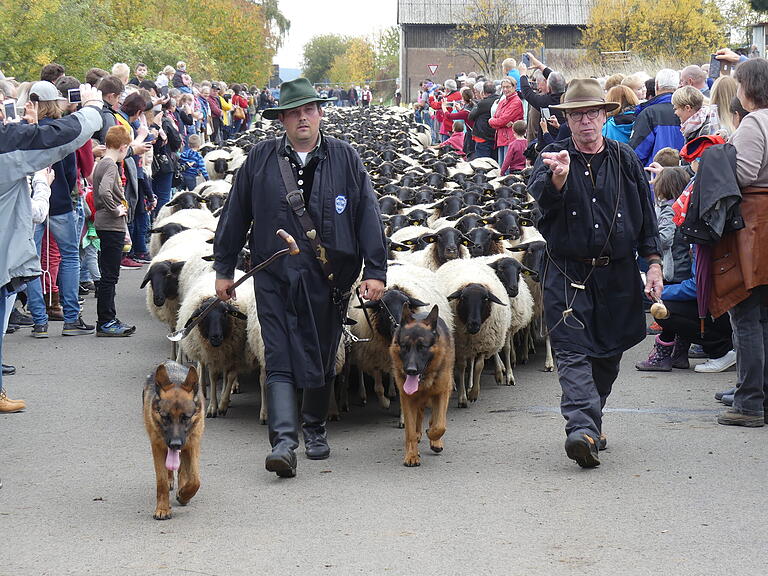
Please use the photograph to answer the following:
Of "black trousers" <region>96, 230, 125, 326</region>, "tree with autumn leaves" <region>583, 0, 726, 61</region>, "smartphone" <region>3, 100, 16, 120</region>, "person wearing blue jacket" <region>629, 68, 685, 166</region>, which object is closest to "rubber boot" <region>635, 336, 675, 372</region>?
"person wearing blue jacket" <region>629, 68, 685, 166</region>

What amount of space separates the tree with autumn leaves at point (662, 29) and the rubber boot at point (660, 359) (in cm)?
4402

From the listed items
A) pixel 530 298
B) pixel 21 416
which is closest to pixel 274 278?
pixel 21 416

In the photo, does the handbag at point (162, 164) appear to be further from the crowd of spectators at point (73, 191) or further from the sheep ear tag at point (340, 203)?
the sheep ear tag at point (340, 203)

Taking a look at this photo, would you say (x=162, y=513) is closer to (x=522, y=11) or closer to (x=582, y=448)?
(x=582, y=448)

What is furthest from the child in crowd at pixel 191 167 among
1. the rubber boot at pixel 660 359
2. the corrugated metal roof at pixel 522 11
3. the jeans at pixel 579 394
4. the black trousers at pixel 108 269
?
the corrugated metal roof at pixel 522 11

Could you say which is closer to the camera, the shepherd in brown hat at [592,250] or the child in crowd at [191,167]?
the shepherd in brown hat at [592,250]

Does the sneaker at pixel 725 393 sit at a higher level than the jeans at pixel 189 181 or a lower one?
lower

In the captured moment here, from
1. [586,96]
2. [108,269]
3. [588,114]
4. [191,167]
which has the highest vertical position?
[586,96]

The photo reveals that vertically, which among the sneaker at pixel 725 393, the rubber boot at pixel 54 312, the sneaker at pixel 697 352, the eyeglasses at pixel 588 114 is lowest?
the sneaker at pixel 697 352

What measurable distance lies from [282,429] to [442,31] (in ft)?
258

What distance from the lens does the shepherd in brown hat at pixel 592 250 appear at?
20.6 ft

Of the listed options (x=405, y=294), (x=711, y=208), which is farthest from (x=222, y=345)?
(x=711, y=208)

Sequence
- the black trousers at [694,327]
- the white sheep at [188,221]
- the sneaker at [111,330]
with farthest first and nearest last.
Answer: the white sheep at [188,221]
the sneaker at [111,330]
the black trousers at [694,327]

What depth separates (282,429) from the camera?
6188 millimetres
